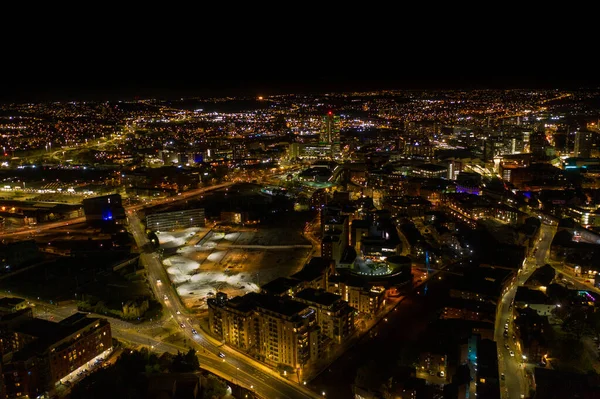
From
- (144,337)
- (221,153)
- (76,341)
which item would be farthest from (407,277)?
(221,153)

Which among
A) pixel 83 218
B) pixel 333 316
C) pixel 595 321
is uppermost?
pixel 333 316

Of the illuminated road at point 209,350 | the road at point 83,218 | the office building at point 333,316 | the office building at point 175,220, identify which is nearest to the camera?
the illuminated road at point 209,350

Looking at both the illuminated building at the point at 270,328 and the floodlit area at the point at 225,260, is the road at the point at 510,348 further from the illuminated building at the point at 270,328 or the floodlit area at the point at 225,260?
the floodlit area at the point at 225,260

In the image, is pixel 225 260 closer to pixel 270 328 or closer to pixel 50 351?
pixel 270 328

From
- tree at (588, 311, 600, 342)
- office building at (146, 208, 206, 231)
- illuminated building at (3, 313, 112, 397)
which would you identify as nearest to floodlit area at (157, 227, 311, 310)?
office building at (146, 208, 206, 231)

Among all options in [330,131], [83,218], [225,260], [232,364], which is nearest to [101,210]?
[83,218]

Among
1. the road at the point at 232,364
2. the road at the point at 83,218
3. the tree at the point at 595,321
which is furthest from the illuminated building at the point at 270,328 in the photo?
the road at the point at 83,218
